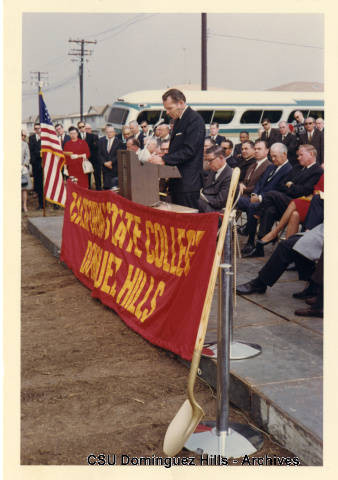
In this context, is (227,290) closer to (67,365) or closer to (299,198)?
(67,365)

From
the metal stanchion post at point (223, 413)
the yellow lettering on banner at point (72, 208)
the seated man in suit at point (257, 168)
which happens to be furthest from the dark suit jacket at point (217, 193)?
the metal stanchion post at point (223, 413)

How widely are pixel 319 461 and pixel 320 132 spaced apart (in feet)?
31.5

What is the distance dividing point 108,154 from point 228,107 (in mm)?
8459

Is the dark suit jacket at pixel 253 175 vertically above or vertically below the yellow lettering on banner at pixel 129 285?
above

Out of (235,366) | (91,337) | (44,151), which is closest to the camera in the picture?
(235,366)

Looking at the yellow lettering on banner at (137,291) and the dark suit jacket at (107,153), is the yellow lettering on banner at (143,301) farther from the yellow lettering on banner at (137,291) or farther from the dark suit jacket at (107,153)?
the dark suit jacket at (107,153)

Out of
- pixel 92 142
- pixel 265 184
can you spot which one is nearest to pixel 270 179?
pixel 265 184

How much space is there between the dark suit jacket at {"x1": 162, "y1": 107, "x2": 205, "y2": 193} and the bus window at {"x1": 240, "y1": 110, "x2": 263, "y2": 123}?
1470cm

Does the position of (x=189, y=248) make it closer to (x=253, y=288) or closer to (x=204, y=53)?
(x=253, y=288)

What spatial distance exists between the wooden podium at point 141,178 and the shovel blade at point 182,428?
2.83 metres

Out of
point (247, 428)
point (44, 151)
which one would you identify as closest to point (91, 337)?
point (247, 428)

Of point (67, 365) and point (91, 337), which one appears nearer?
point (67, 365)

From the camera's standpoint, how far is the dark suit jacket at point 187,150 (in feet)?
18.5

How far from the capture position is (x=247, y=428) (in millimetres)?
3027
